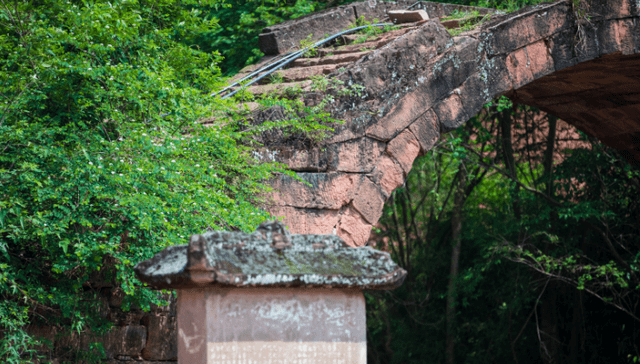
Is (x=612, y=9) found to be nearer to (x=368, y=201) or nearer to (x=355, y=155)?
(x=355, y=155)

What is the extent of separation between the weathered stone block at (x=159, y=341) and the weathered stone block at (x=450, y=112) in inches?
108

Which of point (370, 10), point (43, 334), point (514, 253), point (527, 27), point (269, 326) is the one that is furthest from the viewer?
point (514, 253)

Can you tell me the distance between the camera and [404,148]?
491 centimetres

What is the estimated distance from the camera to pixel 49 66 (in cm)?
350

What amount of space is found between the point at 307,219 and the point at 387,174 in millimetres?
817

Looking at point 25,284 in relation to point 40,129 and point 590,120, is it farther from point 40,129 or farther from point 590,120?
point 590,120

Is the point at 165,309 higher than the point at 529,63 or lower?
lower

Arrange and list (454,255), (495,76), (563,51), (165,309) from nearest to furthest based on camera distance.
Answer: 1. (165,309)
2. (495,76)
3. (563,51)
4. (454,255)

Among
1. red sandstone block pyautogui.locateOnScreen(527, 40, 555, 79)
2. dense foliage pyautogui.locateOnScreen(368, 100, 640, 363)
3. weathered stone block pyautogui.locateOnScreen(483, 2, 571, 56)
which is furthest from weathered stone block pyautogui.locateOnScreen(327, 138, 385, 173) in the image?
dense foliage pyautogui.locateOnScreen(368, 100, 640, 363)

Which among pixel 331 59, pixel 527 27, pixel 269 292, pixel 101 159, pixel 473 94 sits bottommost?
pixel 269 292

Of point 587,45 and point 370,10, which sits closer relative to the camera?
point 587,45

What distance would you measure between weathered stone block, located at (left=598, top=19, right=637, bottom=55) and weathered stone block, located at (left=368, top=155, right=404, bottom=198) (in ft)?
8.15

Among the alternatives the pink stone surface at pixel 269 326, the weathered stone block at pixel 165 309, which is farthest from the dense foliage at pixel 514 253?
the pink stone surface at pixel 269 326

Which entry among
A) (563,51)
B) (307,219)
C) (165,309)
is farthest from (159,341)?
(563,51)
